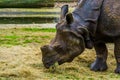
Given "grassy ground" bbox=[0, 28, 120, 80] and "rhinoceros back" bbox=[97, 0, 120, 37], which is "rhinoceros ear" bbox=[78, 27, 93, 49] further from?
"grassy ground" bbox=[0, 28, 120, 80]

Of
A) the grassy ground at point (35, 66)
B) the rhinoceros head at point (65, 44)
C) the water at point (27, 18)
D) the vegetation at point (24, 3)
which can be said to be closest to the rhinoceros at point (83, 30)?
the rhinoceros head at point (65, 44)

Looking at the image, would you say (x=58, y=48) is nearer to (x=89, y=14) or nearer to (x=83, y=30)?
(x=83, y=30)

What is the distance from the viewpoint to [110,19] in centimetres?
717

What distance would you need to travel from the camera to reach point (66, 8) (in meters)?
7.27

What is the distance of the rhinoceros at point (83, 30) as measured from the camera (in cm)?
703

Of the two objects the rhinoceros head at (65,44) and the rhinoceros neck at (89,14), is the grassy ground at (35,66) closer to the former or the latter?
the rhinoceros head at (65,44)

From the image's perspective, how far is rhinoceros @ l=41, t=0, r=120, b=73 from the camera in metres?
7.03

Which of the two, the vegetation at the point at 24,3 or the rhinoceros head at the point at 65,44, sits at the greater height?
the rhinoceros head at the point at 65,44

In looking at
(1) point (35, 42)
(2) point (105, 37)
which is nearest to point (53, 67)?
(2) point (105, 37)

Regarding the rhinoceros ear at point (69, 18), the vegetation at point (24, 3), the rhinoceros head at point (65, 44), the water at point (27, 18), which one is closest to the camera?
the rhinoceros ear at point (69, 18)

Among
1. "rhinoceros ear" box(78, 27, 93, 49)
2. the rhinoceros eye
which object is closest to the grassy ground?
the rhinoceros eye

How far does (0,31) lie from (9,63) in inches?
246

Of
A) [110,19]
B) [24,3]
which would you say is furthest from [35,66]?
[24,3]

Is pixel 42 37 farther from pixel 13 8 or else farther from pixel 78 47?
pixel 13 8
